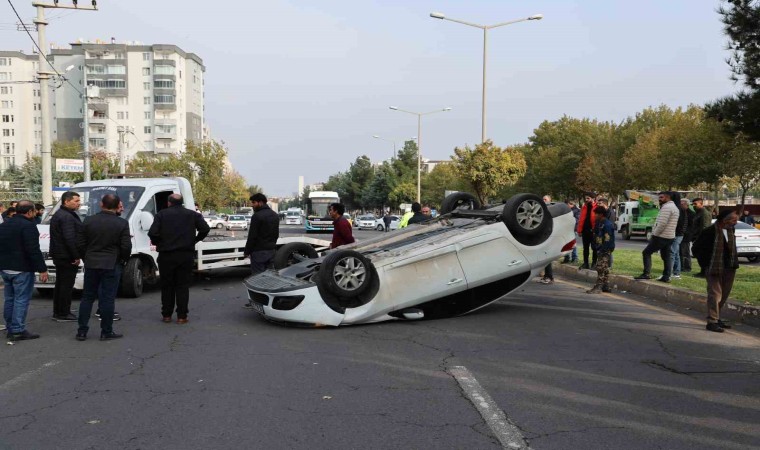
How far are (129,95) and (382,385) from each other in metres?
107

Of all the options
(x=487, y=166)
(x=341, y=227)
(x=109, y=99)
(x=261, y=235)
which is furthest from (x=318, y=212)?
(x=109, y=99)

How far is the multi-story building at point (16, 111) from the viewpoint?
10150 centimetres

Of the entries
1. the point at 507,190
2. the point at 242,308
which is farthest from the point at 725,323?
the point at 507,190

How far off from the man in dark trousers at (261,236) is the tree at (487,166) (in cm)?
2241

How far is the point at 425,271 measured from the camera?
26.0 ft

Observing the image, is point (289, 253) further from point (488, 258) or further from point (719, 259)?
point (719, 259)

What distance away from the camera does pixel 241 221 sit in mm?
51094

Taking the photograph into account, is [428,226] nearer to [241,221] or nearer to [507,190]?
[241,221]

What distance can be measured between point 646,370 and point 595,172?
1847 inches

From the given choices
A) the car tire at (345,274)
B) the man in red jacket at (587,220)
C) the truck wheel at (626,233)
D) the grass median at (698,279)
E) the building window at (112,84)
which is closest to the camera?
the car tire at (345,274)

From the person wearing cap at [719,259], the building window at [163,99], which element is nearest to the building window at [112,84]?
the building window at [163,99]

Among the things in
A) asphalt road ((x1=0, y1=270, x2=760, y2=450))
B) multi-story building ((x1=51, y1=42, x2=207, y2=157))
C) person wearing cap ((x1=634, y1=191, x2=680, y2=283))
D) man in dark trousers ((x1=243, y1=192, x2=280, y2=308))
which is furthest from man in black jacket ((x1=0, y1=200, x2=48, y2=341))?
multi-story building ((x1=51, y1=42, x2=207, y2=157))

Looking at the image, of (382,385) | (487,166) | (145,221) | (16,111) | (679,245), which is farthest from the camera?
(16,111)

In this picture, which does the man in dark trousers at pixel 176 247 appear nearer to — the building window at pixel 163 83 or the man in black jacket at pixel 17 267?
the man in black jacket at pixel 17 267
